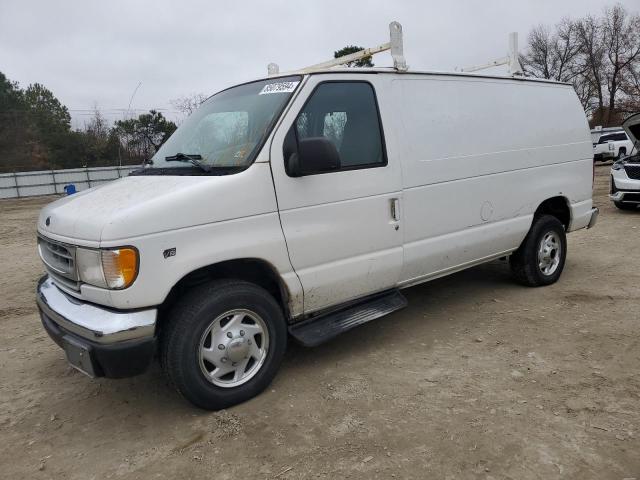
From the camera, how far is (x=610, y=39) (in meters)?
49.1

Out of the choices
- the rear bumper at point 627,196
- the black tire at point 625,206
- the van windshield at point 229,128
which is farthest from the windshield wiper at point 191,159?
the black tire at point 625,206

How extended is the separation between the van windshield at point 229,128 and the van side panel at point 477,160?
41.2 inches

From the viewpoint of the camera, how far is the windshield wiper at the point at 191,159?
10.8 ft

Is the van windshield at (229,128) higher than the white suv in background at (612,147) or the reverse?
Result: higher

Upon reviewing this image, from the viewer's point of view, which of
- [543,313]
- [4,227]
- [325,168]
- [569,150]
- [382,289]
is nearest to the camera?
[325,168]

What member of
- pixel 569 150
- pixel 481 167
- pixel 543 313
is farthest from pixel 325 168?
pixel 569 150

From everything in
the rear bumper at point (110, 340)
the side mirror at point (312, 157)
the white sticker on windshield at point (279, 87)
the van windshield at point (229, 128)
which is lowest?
the rear bumper at point (110, 340)

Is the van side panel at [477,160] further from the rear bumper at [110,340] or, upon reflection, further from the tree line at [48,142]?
the tree line at [48,142]

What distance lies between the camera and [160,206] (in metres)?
2.88

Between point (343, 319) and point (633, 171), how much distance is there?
9.49 m

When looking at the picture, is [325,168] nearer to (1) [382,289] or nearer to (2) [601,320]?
(1) [382,289]

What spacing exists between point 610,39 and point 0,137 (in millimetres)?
54262

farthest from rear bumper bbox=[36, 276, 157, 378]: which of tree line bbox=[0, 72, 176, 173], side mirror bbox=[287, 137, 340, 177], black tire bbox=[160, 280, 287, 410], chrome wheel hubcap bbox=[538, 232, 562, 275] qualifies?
tree line bbox=[0, 72, 176, 173]

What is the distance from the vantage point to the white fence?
1046 inches
